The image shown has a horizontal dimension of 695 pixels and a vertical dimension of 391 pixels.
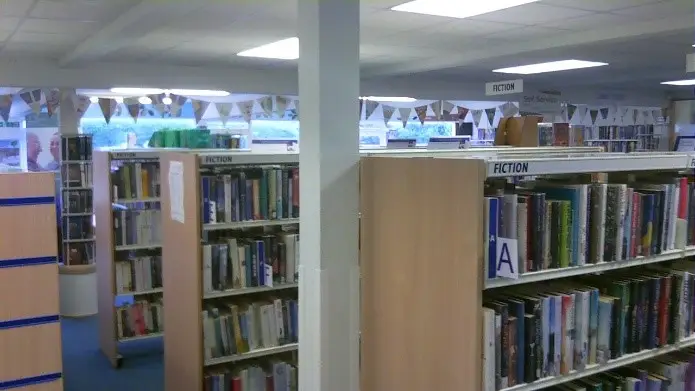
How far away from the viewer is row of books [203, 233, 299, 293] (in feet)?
13.5

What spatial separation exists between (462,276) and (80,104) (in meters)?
7.47

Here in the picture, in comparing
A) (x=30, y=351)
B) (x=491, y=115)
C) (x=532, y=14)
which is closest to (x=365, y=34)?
(x=532, y=14)

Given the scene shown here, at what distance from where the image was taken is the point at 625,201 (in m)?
2.85

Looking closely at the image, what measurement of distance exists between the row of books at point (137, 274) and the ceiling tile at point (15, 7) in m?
2.23

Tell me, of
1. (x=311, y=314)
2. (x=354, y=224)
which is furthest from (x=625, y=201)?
(x=311, y=314)

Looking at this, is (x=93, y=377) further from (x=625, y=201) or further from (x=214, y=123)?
(x=214, y=123)

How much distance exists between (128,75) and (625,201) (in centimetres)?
717

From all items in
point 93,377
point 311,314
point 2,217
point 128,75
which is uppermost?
point 128,75

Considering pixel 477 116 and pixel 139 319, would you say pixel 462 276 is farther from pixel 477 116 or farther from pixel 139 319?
pixel 477 116

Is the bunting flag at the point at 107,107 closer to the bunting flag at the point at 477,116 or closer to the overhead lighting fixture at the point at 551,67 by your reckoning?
the overhead lighting fixture at the point at 551,67

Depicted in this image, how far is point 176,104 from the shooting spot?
9.45 meters

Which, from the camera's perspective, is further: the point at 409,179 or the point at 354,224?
the point at 354,224

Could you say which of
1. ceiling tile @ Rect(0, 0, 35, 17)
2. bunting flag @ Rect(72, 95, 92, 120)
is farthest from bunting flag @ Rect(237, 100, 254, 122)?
ceiling tile @ Rect(0, 0, 35, 17)

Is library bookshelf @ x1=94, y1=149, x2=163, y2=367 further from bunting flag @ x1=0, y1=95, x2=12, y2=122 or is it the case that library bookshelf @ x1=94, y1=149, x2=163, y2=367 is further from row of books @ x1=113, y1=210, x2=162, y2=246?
bunting flag @ x1=0, y1=95, x2=12, y2=122
